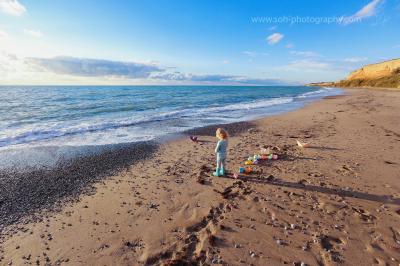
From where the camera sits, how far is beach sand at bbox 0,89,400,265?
13.2 ft

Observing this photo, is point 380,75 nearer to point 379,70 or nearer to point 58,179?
point 379,70

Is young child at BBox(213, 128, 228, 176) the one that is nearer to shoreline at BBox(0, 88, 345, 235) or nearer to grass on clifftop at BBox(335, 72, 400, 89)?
shoreline at BBox(0, 88, 345, 235)

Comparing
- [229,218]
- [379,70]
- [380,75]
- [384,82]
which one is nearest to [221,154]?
[229,218]

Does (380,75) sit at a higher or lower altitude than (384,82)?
higher

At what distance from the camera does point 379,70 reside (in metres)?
94.4

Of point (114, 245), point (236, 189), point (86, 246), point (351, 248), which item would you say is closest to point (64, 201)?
point (86, 246)

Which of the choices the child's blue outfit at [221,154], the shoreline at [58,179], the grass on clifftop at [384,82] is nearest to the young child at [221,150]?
the child's blue outfit at [221,154]

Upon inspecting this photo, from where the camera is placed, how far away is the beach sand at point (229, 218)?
158 inches

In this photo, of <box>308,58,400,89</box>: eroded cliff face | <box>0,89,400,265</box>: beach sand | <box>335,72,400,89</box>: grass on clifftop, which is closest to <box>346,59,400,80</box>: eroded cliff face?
<box>308,58,400,89</box>: eroded cliff face

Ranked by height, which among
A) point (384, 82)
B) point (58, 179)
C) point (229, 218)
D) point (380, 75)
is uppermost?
point (380, 75)

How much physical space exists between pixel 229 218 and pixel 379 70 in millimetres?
120665

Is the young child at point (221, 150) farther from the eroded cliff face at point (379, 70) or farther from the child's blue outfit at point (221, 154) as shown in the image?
the eroded cliff face at point (379, 70)

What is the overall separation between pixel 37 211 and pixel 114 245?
8.86ft

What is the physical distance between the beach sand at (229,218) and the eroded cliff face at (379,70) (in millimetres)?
102522
